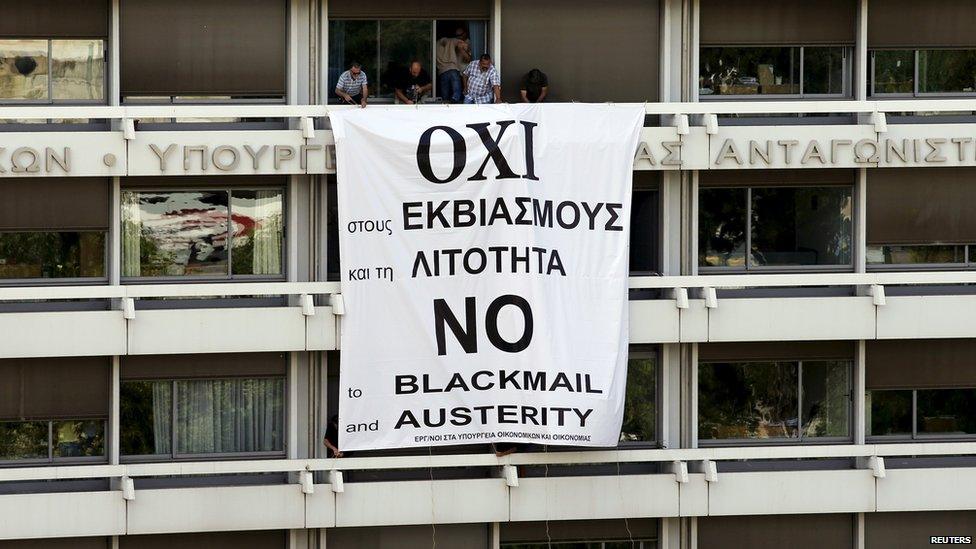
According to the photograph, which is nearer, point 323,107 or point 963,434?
point 323,107

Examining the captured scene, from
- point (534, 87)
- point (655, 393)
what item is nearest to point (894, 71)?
point (534, 87)

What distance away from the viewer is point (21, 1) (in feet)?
81.5

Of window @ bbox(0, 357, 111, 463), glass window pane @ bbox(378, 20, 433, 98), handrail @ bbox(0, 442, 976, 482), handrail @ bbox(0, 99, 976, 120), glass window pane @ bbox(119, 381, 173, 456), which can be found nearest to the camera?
handrail @ bbox(0, 99, 976, 120)

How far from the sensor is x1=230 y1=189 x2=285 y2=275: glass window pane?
25562 millimetres

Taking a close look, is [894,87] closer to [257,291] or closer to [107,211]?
[257,291]

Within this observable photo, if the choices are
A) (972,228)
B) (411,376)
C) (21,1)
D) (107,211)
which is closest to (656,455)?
(411,376)

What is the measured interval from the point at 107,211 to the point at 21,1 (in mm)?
3262

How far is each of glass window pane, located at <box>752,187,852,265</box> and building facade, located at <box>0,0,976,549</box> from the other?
0.11 feet

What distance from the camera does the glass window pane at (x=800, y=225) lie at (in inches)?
1037

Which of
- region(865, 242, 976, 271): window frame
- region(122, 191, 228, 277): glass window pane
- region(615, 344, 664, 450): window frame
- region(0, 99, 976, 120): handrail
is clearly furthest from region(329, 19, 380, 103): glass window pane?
region(865, 242, 976, 271): window frame

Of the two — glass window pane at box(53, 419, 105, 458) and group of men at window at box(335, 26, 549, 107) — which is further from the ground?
group of men at window at box(335, 26, 549, 107)

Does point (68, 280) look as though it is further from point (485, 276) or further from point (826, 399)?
point (826, 399)

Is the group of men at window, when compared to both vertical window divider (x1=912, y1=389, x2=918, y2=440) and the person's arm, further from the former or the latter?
vertical window divider (x1=912, y1=389, x2=918, y2=440)

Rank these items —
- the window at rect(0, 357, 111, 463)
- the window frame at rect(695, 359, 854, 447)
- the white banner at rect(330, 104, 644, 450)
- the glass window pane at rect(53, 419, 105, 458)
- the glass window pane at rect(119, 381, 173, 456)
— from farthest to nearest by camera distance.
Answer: the window frame at rect(695, 359, 854, 447) → the glass window pane at rect(119, 381, 173, 456) → the glass window pane at rect(53, 419, 105, 458) → the window at rect(0, 357, 111, 463) → the white banner at rect(330, 104, 644, 450)
